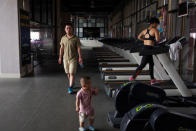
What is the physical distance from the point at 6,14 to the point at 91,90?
184 inches

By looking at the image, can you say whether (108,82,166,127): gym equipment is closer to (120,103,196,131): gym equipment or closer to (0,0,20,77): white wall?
(120,103,196,131): gym equipment

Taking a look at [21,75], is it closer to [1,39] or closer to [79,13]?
[1,39]

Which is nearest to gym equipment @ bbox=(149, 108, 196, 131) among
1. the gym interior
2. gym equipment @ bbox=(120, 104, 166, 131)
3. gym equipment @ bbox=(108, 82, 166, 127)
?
the gym interior

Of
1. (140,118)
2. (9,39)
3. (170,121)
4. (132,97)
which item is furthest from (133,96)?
(9,39)

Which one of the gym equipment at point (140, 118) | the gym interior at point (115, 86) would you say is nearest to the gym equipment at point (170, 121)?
the gym interior at point (115, 86)

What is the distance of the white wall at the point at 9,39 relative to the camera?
20.2 ft

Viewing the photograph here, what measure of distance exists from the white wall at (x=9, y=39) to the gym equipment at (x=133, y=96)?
4541 millimetres

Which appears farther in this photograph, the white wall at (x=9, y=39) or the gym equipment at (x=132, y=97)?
the white wall at (x=9, y=39)

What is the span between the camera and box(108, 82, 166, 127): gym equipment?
2388mm

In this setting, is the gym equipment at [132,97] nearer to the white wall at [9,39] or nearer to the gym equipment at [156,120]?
the gym equipment at [156,120]

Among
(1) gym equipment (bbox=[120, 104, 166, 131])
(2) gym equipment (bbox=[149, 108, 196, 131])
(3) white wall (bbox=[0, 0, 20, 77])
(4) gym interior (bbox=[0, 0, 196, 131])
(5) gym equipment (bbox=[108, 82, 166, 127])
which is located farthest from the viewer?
(3) white wall (bbox=[0, 0, 20, 77])

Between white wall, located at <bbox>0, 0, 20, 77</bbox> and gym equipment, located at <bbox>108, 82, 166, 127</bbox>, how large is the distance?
14.9 ft

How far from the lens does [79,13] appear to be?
28.0 metres

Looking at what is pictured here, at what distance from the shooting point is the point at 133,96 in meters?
2.44
